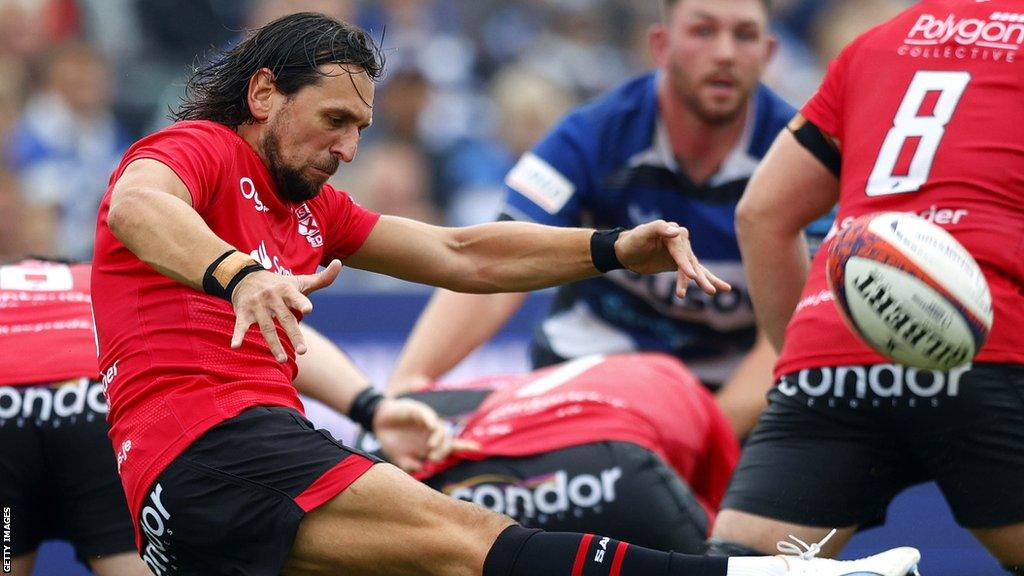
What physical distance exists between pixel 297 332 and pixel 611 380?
199 centimetres

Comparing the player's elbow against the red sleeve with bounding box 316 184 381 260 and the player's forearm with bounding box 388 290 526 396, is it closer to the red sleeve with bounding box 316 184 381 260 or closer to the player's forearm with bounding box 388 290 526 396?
the red sleeve with bounding box 316 184 381 260

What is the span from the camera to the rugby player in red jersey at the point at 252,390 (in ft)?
11.3

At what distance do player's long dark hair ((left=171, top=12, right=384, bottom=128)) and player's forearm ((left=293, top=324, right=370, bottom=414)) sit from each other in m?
1.28

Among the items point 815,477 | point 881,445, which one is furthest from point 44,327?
point 881,445

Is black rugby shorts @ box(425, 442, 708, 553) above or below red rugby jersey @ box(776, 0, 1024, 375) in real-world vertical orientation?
below

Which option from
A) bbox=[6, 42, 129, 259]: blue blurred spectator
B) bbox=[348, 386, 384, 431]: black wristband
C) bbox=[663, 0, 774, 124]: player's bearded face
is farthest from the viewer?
bbox=[6, 42, 129, 259]: blue blurred spectator

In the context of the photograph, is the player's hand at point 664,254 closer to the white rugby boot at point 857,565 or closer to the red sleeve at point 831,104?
the red sleeve at point 831,104

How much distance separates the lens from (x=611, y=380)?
4965mm

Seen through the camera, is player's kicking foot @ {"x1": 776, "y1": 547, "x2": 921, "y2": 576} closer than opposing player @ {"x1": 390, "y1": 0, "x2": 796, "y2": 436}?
Yes

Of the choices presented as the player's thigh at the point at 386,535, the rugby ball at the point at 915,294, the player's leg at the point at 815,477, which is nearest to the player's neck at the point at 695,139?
the player's leg at the point at 815,477

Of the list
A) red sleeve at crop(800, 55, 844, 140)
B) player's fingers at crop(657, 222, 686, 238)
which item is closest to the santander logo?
red sleeve at crop(800, 55, 844, 140)

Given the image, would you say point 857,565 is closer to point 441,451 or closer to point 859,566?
point 859,566

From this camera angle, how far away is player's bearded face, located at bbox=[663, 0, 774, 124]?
583 cm

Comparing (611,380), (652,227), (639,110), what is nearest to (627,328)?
(639,110)
